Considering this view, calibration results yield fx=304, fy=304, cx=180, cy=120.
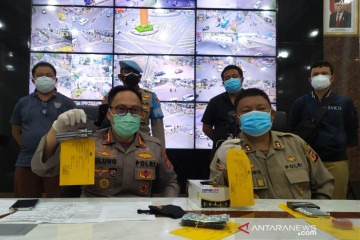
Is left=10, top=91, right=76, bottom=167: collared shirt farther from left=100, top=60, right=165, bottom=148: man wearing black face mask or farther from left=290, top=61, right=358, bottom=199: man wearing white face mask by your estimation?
left=290, top=61, right=358, bottom=199: man wearing white face mask

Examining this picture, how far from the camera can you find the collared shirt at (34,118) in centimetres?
266

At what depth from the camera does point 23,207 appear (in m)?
1.15

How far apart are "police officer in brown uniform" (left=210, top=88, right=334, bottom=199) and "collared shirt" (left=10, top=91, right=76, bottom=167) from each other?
169cm

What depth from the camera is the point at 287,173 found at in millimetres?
1562

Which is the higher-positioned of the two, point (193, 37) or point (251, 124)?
point (193, 37)

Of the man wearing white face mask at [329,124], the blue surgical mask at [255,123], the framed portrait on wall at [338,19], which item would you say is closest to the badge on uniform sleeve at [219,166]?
the blue surgical mask at [255,123]

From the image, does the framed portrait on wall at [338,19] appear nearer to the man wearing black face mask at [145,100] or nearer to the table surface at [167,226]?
the man wearing black face mask at [145,100]

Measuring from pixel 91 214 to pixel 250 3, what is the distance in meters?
3.69

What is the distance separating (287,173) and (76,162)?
40.7 inches

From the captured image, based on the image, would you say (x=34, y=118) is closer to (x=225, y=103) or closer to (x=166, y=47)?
(x=225, y=103)

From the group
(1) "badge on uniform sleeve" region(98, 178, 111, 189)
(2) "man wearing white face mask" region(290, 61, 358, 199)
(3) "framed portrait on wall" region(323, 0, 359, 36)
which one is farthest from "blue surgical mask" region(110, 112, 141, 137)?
(3) "framed portrait on wall" region(323, 0, 359, 36)

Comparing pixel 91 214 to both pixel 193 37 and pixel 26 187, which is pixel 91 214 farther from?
pixel 193 37

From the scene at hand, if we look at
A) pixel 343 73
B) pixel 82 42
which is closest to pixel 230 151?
pixel 82 42

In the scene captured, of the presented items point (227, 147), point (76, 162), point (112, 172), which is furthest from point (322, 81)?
point (76, 162)
